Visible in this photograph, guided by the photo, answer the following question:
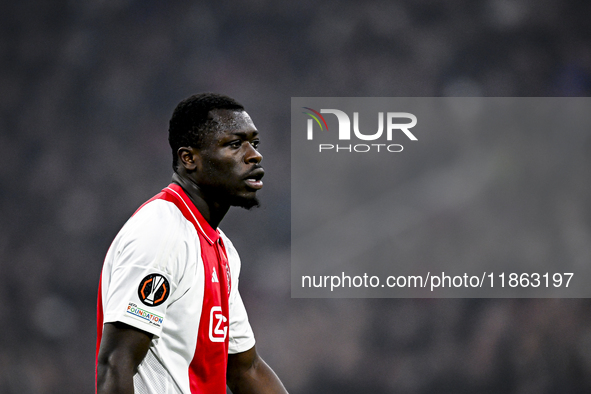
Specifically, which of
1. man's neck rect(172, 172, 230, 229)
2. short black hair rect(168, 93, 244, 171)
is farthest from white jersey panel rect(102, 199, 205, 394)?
short black hair rect(168, 93, 244, 171)

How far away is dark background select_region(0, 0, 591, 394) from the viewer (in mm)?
3166

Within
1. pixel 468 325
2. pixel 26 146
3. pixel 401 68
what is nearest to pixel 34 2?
pixel 26 146

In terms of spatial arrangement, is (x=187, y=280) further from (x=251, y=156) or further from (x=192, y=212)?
(x=251, y=156)

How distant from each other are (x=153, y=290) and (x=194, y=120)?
0.53m

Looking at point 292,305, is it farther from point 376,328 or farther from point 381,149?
point 381,149

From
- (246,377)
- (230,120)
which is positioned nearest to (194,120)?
(230,120)

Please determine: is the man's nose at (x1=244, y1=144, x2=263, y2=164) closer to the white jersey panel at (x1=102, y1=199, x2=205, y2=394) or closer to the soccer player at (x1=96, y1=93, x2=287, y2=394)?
the soccer player at (x1=96, y1=93, x2=287, y2=394)

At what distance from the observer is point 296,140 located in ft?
10.6

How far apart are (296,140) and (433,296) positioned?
113 centimetres

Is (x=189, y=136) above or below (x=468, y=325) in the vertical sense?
above

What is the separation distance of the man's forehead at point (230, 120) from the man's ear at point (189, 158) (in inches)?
3.8

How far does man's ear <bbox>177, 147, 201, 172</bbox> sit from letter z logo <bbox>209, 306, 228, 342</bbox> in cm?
39

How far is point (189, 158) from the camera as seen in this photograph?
1611 mm

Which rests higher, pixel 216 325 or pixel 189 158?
pixel 189 158
